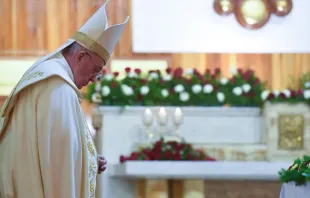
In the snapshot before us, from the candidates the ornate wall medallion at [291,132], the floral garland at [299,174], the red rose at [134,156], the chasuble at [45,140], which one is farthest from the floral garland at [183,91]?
the chasuble at [45,140]

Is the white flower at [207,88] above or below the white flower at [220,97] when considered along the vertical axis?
above

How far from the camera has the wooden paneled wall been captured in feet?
26.4

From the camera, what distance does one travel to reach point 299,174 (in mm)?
3441

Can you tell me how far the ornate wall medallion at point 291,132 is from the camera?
6.52 m

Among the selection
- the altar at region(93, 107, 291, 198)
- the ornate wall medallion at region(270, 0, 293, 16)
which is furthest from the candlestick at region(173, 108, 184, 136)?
the ornate wall medallion at region(270, 0, 293, 16)

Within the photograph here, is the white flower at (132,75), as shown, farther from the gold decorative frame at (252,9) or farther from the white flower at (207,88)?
the gold decorative frame at (252,9)

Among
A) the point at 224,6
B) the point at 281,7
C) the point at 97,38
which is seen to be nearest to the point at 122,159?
the point at 97,38

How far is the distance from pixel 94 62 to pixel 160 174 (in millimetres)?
2671

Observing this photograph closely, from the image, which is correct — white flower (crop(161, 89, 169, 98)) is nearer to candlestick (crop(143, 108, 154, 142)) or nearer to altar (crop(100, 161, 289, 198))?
candlestick (crop(143, 108, 154, 142))

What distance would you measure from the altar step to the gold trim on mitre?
8.50ft

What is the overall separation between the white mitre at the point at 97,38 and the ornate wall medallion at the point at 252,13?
4.89 meters

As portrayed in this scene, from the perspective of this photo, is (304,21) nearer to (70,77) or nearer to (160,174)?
(160,174)

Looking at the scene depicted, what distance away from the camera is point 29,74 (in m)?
3.37

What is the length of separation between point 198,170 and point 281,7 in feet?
9.90
